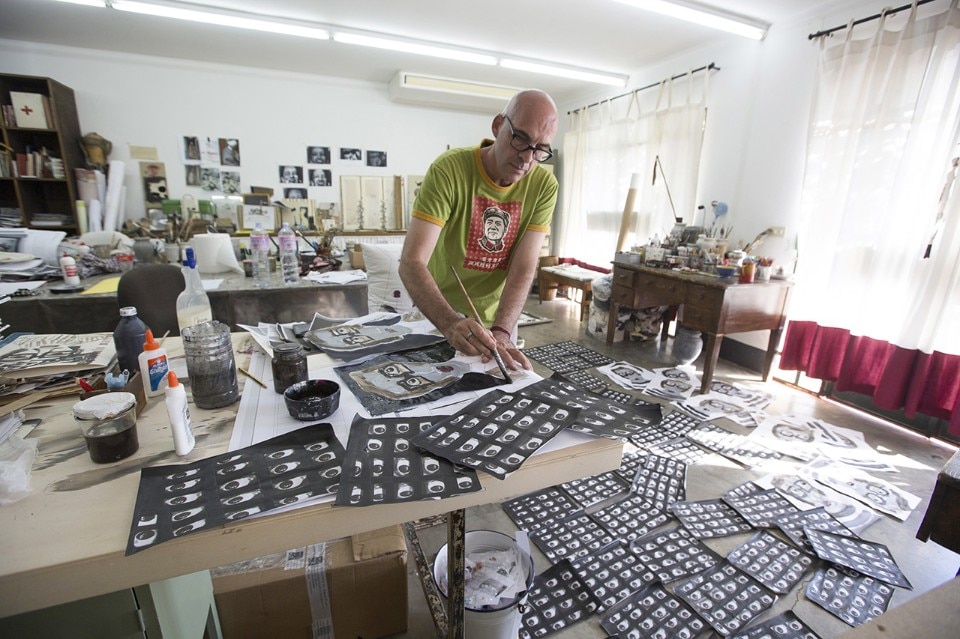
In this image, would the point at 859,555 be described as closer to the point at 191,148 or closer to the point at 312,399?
the point at 312,399

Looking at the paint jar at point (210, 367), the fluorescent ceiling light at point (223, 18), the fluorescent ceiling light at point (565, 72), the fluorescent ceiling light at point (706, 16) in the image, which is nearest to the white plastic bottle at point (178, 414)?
the paint jar at point (210, 367)

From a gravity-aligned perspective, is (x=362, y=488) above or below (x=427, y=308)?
below

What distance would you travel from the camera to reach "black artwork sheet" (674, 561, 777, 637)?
129 cm

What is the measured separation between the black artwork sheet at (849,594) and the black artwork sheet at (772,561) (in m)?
0.05

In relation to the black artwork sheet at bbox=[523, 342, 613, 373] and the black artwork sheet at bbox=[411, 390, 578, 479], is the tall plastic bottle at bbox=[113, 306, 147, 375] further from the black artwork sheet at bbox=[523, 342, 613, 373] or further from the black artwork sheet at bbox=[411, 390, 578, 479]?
the black artwork sheet at bbox=[523, 342, 613, 373]

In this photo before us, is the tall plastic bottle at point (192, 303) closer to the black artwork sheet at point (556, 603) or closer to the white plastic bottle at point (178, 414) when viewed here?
the white plastic bottle at point (178, 414)

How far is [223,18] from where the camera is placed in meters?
3.25

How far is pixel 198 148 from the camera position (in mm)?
4660

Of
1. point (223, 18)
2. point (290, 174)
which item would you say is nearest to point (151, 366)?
point (223, 18)

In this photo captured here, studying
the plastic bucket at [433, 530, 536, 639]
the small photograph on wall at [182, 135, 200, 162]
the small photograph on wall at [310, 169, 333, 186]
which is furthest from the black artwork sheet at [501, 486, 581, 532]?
the small photograph on wall at [182, 135, 200, 162]

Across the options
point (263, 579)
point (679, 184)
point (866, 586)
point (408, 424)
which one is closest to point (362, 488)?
point (408, 424)

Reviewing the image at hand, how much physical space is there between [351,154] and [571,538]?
16.7ft

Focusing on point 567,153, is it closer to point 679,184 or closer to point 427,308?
point 679,184

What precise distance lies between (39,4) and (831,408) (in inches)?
251
